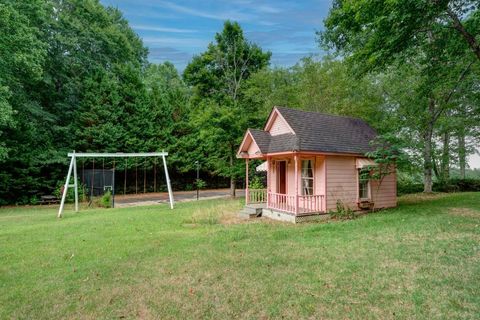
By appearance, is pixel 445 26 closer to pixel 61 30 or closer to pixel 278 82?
pixel 278 82

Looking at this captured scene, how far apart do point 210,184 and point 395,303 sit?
2388 centimetres

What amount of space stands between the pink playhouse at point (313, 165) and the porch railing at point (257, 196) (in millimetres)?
530

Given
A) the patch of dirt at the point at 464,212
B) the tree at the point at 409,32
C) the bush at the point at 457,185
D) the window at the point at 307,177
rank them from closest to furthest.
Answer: the tree at the point at 409,32
the patch of dirt at the point at 464,212
the window at the point at 307,177
the bush at the point at 457,185

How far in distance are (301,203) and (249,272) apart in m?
6.81

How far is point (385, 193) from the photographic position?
12.1 m

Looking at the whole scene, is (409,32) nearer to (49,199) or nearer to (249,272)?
(249,272)

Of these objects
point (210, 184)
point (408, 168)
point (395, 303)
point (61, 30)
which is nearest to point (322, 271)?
point (395, 303)

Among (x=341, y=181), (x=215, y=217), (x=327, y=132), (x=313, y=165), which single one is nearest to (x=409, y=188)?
(x=341, y=181)

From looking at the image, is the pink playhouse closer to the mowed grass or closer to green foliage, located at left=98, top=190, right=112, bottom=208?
the mowed grass

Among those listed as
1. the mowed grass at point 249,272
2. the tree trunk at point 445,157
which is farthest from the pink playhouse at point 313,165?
the tree trunk at point 445,157

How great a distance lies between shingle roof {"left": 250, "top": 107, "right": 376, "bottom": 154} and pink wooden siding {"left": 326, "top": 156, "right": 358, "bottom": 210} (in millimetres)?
492

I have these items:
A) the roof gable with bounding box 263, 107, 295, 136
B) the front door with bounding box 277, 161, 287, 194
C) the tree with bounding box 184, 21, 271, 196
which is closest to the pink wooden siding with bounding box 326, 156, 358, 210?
the roof gable with bounding box 263, 107, 295, 136

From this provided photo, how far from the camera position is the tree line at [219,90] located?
11.2 metres

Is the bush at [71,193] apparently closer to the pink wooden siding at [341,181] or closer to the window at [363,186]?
the pink wooden siding at [341,181]
